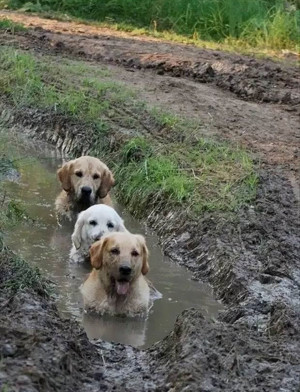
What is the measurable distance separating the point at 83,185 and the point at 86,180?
72 mm

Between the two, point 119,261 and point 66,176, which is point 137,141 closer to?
point 66,176

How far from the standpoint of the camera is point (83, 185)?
11.6 meters

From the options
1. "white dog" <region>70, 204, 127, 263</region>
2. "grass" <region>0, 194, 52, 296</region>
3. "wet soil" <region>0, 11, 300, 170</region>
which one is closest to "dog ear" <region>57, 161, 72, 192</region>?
"white dog" <region>70, 204, 127, 263</region>

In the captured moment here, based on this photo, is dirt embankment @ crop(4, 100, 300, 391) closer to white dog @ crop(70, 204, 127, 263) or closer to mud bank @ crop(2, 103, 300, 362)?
mud bank @ crop(2, 103, 300, 362)

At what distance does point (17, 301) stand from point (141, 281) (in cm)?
183

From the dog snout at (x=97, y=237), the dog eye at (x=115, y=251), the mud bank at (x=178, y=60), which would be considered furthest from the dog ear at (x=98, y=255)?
the mud bank at (x=178, y=60)

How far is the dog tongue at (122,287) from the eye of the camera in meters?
8.88

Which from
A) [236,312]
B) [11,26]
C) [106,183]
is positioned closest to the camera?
[236,312]

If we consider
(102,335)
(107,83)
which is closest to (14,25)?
(107,83)

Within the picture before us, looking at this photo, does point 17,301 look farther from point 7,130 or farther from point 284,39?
point 284,39

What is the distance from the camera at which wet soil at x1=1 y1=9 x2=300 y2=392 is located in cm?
664

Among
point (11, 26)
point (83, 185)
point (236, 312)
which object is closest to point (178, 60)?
point (11, 26)

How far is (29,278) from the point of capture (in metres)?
8.14

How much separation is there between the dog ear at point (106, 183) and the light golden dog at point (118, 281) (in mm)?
2621
